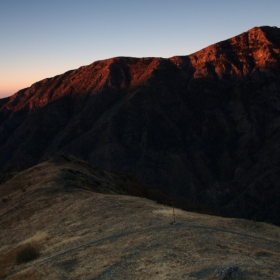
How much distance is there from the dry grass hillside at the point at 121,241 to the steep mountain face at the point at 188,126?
104383 millimetres

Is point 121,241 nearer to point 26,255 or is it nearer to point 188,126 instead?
point 26,255

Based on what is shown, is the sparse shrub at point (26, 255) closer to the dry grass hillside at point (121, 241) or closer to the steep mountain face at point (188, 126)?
the dry grass hillside at point (121, 241)

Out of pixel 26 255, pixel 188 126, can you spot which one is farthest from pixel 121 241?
pixel 188 126

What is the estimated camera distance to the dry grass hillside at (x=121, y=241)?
17.2 m

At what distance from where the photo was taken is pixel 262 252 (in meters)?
19.0

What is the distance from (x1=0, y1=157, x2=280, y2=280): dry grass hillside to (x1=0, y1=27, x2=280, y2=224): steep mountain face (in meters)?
104

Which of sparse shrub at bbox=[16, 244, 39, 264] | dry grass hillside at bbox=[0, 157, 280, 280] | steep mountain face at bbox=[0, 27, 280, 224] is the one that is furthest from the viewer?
steep mountain face at bbox=[0, 27, 280, 224]

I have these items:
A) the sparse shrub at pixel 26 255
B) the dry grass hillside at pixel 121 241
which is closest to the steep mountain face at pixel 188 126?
the dry grass hillside at pixel 121 241

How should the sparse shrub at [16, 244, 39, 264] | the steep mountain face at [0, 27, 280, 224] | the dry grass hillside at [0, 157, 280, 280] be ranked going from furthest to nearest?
1. the steep mountain face at [0, 27, 280, 224]
2. the sparse shrub at [16, 244, 39, 264]
3. the dry grass hillside at [0, 157, 280, 280]

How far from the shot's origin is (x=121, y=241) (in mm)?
22328

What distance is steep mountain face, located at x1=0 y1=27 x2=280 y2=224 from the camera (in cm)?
14900

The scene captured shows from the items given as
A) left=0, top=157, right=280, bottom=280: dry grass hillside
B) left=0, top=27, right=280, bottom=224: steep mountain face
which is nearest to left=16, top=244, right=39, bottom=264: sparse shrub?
left=0, top=157, right=280, bottom=280: dry grass hillside

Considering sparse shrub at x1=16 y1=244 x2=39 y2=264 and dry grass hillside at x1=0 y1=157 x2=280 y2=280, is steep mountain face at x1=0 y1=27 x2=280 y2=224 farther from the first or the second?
sparse shrub at x1=16 y1=244 x2=39 y2=264

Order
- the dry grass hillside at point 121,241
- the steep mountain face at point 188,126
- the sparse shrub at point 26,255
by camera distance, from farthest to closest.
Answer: the steep mountain face at point 188,126
the sparse shrub at point 26,255
the dry grass hillside at point 121,241
